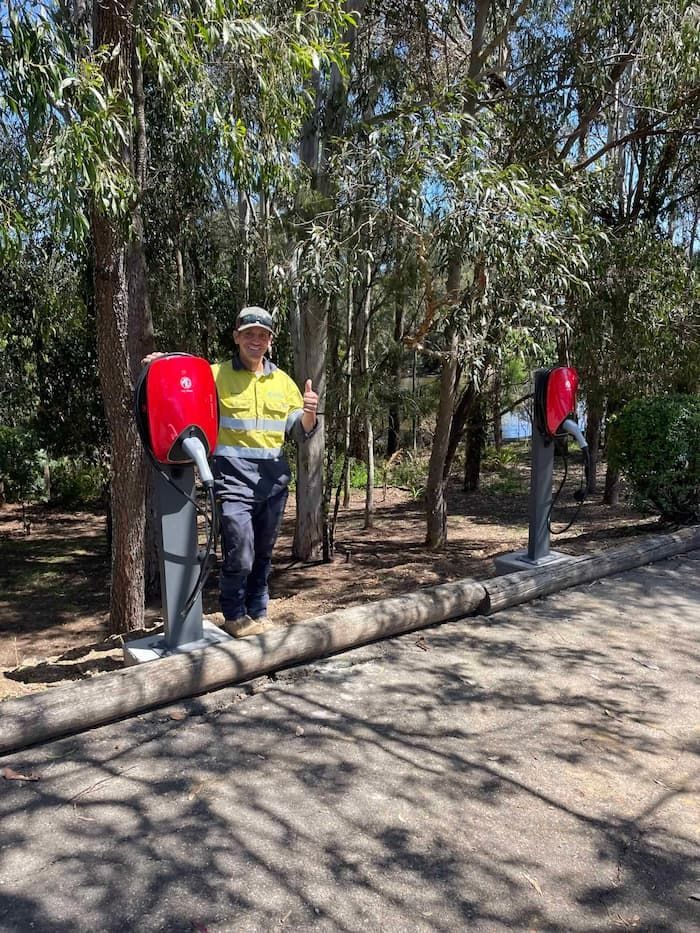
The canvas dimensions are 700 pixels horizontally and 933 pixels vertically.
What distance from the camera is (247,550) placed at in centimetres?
365

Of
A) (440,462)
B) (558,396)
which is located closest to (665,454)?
(558,396)

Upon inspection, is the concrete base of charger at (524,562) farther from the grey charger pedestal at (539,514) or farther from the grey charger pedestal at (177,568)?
the grey charger pedestal at (177,568)

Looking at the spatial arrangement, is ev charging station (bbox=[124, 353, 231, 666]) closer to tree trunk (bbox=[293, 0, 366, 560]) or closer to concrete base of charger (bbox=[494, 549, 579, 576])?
concrete base of charger (bbox=[494, 549, 579, 576])

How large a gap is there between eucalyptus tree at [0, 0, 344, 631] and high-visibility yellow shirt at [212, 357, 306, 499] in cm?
136

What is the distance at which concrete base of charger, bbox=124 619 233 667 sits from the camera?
130 inches

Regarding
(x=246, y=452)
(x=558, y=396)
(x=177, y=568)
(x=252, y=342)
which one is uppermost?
(x=252, y=342)

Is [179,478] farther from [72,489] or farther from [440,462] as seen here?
[72,489]

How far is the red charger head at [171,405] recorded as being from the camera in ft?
10.3

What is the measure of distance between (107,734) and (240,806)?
72cm

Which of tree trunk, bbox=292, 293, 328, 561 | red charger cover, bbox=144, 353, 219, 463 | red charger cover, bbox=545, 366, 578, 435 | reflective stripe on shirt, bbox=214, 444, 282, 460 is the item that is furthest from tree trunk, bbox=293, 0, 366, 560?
red charger cover, bbox=144, 353, 219, 463

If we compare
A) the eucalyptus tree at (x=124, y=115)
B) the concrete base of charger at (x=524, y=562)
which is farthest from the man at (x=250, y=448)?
the concrete base of charger at (x=524, y=562)

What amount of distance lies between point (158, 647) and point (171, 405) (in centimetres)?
109

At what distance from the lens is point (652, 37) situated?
806 centimetres

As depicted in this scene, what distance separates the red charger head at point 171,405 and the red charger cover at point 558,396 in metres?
2.44
